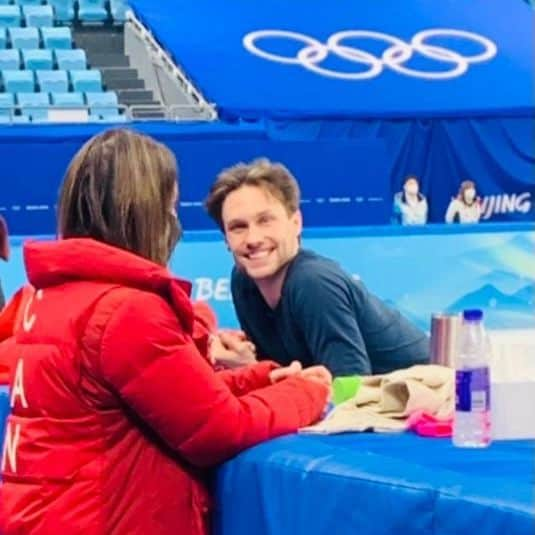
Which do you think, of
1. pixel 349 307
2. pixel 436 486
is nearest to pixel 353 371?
pixel 349 307

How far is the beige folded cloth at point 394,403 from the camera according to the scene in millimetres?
2775

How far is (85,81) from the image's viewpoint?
18.0 m

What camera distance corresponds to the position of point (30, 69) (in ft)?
59.8

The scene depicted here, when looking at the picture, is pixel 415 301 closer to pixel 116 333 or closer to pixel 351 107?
pixel 116 333

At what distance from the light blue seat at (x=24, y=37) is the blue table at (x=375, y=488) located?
16298 millimetres

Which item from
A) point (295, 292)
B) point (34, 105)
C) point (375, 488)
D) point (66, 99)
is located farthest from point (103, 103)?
point (375, 488)

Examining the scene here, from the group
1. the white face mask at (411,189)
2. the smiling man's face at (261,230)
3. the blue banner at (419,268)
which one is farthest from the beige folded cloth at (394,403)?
the white face mask at (411,189)

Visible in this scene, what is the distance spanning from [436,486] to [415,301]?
7254 mm

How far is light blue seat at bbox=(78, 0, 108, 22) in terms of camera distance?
65.3 feet

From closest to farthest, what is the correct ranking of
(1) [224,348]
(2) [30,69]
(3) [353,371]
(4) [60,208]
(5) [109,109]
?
(4) [60,208], (3) [353,371], (1) [224,348], (5) [109,109], (2) [30,69]

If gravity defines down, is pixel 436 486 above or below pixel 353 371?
above

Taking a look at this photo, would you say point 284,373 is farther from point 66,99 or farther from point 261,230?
point 66,99

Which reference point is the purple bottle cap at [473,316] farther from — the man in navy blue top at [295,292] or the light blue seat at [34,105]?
the light blue seat at [34,105]

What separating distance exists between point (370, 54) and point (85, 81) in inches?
169
